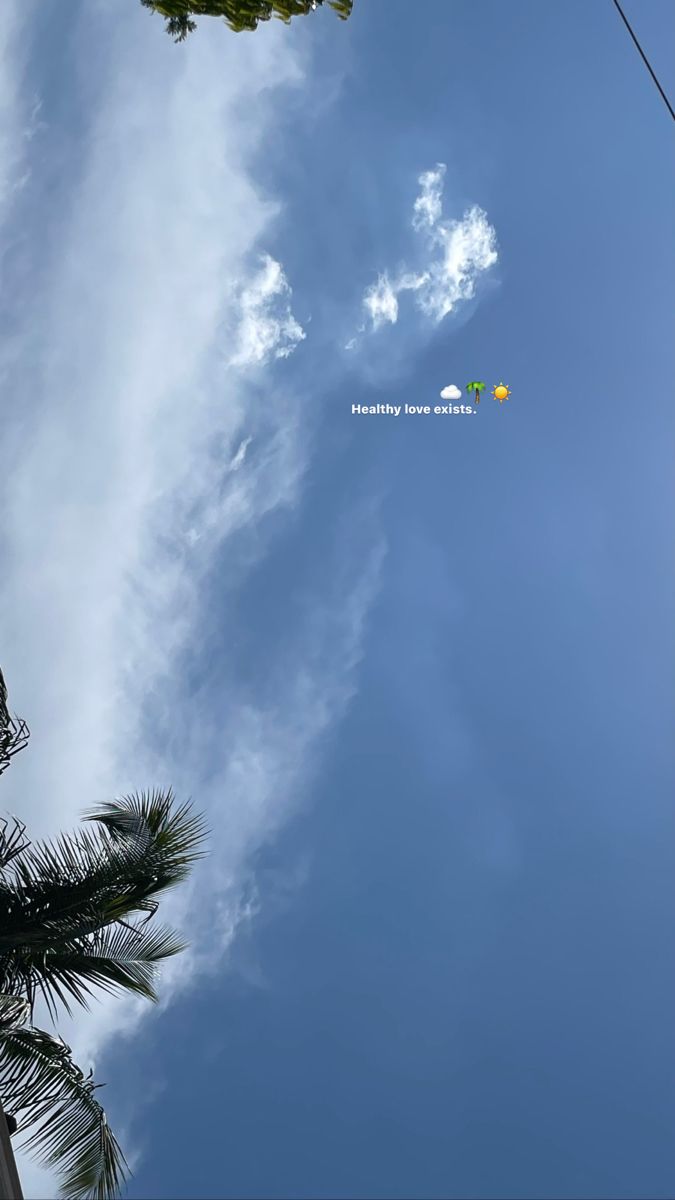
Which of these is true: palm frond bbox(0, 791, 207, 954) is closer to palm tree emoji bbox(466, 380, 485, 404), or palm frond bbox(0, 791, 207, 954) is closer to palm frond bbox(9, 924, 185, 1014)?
palm frond bbox(9, 924, 185, 1014)

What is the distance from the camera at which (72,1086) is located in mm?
10484

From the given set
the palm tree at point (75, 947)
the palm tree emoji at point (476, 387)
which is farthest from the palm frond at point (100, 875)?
the palm tree emoji at point (476, 387)

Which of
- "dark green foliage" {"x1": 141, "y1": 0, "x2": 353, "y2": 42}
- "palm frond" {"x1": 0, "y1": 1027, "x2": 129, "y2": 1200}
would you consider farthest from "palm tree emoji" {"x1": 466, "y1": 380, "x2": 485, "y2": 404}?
"palm frond" {"x1": 0, "y1": 1027, "x2": 129, "y2": 1200}

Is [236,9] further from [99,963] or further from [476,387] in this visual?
[476,387]

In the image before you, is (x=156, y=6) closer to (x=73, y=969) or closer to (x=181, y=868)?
(x=181, y=868)

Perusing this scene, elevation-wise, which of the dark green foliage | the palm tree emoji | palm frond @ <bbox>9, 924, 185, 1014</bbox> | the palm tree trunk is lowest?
the palm tree trunk

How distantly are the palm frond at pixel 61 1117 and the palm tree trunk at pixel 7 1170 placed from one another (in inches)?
29.8

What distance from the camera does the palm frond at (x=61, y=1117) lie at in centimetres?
1033

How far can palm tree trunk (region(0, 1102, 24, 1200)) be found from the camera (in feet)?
35.2

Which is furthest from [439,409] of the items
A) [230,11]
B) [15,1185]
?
[15,1185]

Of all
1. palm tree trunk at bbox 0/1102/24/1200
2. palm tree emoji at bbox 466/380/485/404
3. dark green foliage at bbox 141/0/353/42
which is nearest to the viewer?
dark green foliage at bbox 141/0/353/42

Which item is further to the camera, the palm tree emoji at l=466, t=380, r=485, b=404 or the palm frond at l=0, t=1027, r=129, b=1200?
the palm tree emoji at l=466, t=380, r=485, b=404

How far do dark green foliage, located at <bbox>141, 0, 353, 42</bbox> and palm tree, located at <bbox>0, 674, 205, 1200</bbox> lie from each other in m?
8.72

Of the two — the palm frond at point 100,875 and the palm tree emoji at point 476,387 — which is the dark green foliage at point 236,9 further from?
the palm tree emoji at point 476,387
